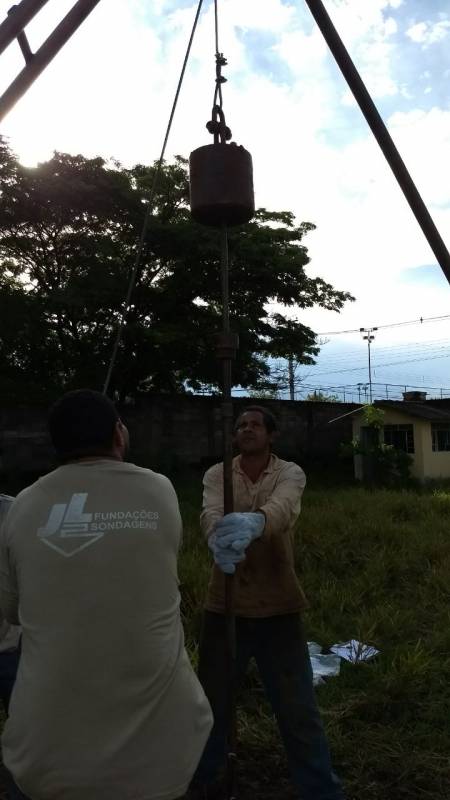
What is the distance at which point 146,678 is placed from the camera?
56.1 inches

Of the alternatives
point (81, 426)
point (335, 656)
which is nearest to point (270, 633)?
point (81, 426)

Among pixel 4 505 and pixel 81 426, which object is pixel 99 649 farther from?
pixel 4 505

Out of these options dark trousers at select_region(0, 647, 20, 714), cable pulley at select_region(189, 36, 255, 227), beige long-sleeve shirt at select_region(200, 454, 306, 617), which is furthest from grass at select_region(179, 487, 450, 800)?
cable pulley at select_region(189, 36, 255, 227)

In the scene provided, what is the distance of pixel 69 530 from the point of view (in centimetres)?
143

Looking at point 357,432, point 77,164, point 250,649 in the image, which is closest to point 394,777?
point 250,649

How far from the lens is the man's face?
2754 millimetres

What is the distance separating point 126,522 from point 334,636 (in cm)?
364

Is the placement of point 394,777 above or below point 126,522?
below

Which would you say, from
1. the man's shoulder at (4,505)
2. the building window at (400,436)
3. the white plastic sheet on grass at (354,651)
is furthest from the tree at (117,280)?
the man's shoulder at (4,505)

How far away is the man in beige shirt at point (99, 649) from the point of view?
138cm

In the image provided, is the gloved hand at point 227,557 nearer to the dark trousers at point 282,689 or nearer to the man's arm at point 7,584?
the dark trousers at point 282,689

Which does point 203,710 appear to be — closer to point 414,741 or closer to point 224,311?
point 224,311

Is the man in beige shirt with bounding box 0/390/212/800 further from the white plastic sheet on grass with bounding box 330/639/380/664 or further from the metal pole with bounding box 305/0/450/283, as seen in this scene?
the white plastic sheet on grass with bounding box 330/639/380/664

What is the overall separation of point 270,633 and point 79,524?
136 centimetres
